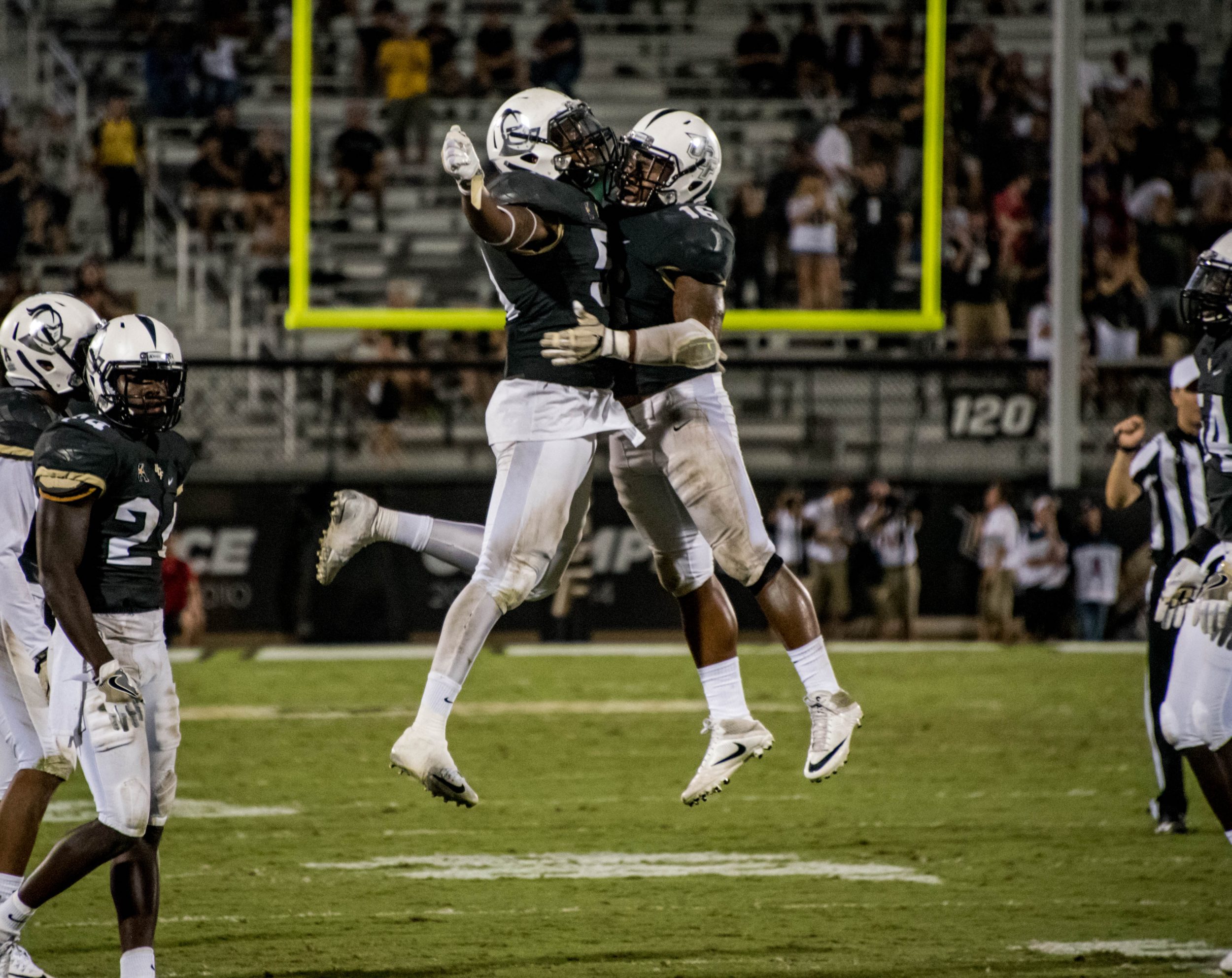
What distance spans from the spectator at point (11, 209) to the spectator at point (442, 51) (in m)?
4.19

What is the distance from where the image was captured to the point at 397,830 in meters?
8.43

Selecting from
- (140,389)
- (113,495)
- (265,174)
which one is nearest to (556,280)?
(140,389)

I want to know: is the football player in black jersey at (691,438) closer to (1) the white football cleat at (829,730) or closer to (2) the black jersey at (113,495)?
(1) the white football cleat at (829,730)

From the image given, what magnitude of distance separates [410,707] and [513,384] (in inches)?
260

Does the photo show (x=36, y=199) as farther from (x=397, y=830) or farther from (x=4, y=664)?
(x=4, y=664)

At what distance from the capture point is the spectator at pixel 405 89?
12875 mm

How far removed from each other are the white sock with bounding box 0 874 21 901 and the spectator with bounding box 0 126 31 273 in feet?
36.3

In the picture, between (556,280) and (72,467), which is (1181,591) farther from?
(72,467)

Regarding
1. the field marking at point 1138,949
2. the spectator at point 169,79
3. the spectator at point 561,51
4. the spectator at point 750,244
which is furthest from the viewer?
the spectator at point 169,79

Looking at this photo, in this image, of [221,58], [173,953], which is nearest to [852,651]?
[221,58]

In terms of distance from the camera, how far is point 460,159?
4918 millimetres

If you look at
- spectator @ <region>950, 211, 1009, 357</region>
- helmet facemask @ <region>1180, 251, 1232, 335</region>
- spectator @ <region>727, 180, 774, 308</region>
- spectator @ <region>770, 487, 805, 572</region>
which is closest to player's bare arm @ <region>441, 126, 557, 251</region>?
helmet facemask @ <region>1180, 251, 1232, 335</region>

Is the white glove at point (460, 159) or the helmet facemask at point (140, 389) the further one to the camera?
the helmet facemask at point (140, 389)

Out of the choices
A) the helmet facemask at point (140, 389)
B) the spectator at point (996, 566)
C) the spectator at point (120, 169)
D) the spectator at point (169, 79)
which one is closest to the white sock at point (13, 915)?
the helmet facemask at point (140, 389)
